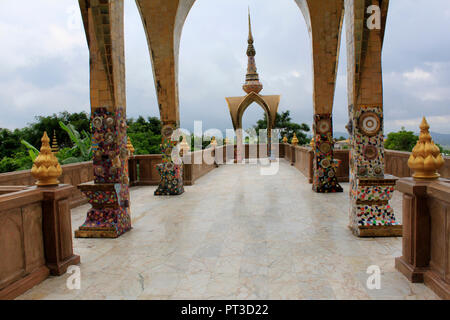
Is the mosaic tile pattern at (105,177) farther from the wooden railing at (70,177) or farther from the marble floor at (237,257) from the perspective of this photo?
the wooden railing at (70,177)

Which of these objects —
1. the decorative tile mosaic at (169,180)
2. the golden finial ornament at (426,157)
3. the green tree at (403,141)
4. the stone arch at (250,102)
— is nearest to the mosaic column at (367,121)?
the golden finial ornament at (426,157)

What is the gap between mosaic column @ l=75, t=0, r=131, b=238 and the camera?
17.6 feet

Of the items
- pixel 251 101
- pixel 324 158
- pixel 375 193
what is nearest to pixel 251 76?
pixel 251 101

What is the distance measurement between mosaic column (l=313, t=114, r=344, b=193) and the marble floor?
143cm

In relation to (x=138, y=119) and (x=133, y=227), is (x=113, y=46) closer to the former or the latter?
(x=133, y=227)

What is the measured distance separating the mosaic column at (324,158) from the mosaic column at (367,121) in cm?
354

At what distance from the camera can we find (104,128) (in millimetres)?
5453

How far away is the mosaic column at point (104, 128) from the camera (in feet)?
17.6

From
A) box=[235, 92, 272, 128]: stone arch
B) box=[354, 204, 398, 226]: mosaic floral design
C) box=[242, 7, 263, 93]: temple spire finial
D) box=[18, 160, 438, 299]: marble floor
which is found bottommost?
box=[18, 160, 438, 299]: marble floor

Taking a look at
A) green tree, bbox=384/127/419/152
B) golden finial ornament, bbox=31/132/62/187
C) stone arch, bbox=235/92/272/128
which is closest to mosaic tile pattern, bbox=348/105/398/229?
golden finial ornament, bbox=31/132/62/187

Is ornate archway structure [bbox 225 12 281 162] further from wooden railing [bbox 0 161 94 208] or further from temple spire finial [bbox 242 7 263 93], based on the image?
wooden railing [bbox 0 161 94 208]

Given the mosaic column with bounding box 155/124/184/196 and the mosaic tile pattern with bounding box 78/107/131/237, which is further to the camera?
the mosaic column with bounding box 155/124/184/196

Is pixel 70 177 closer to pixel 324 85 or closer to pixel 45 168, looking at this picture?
pixel 45 168

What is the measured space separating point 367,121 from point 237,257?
2966 mm
